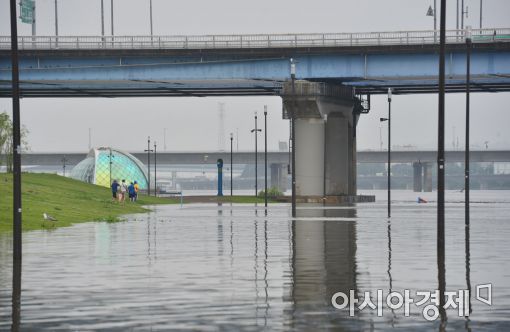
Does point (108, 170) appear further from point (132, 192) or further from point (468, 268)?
point (468, 268)

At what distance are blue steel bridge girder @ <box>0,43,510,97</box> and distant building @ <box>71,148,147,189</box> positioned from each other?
66561 mm

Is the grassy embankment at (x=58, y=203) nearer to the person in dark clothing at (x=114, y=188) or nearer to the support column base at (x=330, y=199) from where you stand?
the person in dark clothing at (x=114, y=188)

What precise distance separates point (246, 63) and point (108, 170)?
75402mm

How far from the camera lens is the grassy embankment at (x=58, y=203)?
169 feet

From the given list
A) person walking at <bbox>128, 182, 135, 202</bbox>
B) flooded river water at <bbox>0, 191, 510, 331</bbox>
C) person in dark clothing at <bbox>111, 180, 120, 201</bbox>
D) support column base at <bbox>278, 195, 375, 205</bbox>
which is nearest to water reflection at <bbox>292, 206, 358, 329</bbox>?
flooded river water at <bbox>0, 191, 510, 331</bbox>

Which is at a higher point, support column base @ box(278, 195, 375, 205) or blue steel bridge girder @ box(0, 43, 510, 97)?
blue steel bridge girder @ box(0, 43, 510, 97)

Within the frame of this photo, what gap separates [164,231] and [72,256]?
48.8 feet

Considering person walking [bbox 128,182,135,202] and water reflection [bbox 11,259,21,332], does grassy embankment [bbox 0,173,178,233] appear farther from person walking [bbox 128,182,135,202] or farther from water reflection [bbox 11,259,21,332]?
water reflection [bbox 11,259,21,332]

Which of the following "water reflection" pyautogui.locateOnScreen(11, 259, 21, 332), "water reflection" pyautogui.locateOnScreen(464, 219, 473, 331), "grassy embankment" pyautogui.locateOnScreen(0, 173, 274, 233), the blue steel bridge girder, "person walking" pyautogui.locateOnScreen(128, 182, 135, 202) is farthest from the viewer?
the blue steel bridge girder

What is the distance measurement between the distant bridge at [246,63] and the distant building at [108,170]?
67.3 metres

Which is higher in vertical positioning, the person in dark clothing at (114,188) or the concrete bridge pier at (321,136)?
the concrete bridge pier at (321,136)

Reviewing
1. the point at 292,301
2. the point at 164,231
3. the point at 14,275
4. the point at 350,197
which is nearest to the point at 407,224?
the point at 164,231

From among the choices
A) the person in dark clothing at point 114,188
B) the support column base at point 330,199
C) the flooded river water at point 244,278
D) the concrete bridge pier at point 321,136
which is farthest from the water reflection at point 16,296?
the support column base at point 330,199

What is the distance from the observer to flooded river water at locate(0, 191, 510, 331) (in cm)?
Result: 1769
